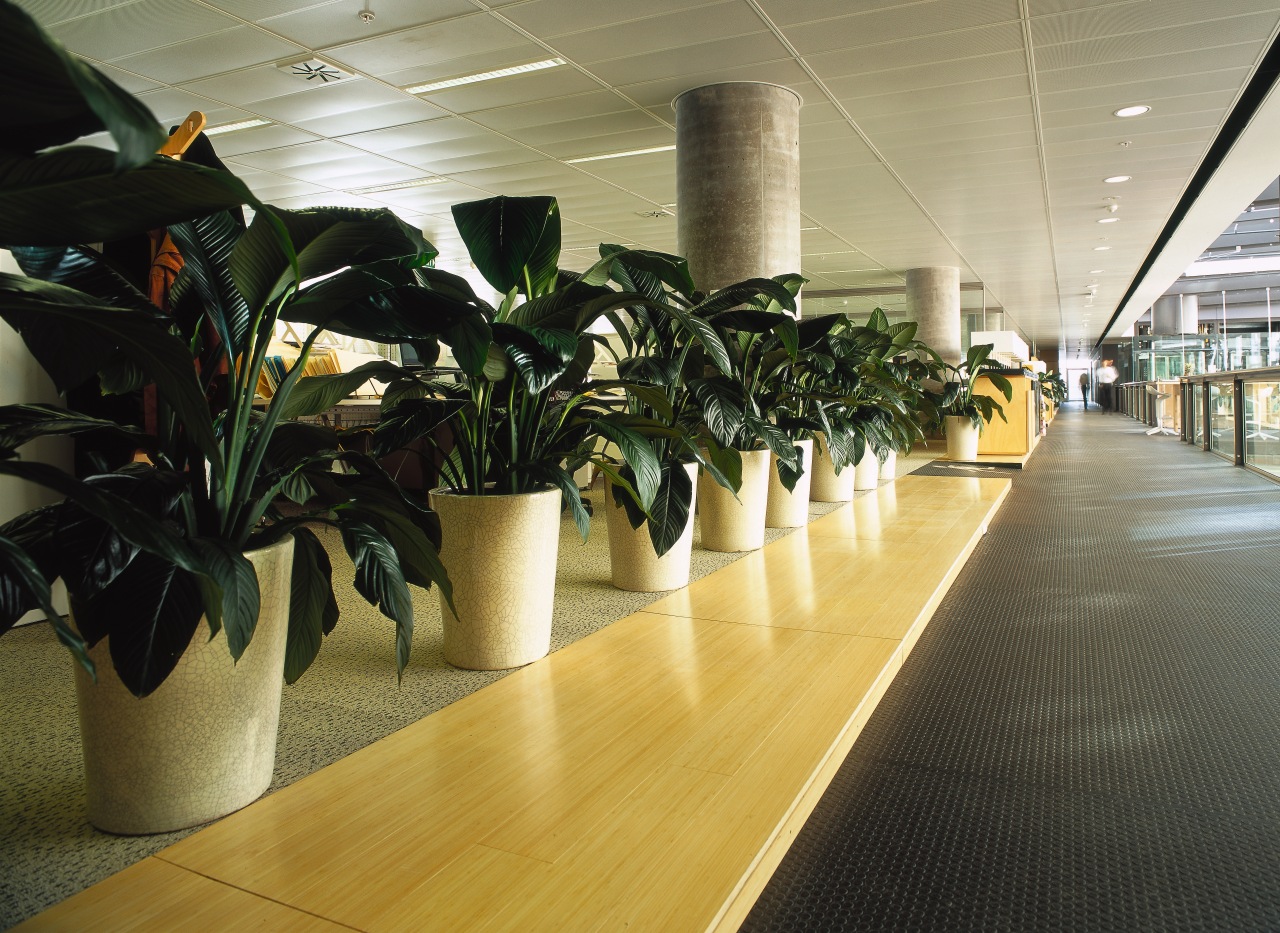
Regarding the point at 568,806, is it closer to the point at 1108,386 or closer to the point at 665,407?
the point at 665,407

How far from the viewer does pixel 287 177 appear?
29.2 ft

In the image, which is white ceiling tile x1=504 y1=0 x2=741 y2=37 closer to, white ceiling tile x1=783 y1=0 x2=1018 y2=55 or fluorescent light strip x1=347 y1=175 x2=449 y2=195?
white ceiling tile x1=783 y1=0 x2=1018 y2=55

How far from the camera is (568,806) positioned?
1.33 meters

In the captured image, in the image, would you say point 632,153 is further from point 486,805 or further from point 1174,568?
point 486,805

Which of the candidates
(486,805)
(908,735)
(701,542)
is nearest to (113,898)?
(486,805)

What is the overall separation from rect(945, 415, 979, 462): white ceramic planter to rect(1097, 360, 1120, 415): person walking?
91.9ft

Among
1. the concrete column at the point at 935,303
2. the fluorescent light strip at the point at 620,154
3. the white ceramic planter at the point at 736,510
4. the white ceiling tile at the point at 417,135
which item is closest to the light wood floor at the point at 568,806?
the white ceramic planter at the point at 736,510

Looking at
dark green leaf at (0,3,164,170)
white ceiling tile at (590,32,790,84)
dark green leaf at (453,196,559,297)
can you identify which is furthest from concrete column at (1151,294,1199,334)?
dark green leaf at (0,3,164,170)

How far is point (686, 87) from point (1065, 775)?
5.52 meters

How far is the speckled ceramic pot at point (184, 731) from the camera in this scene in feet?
4.20

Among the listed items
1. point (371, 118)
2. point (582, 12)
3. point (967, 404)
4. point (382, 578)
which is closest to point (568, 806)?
Result: point (382, 578)

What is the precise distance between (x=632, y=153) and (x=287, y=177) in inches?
144

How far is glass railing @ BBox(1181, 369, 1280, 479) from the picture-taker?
7.62m

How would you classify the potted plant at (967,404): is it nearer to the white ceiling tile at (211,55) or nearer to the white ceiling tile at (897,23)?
the white ceiling tile at (897,23)
